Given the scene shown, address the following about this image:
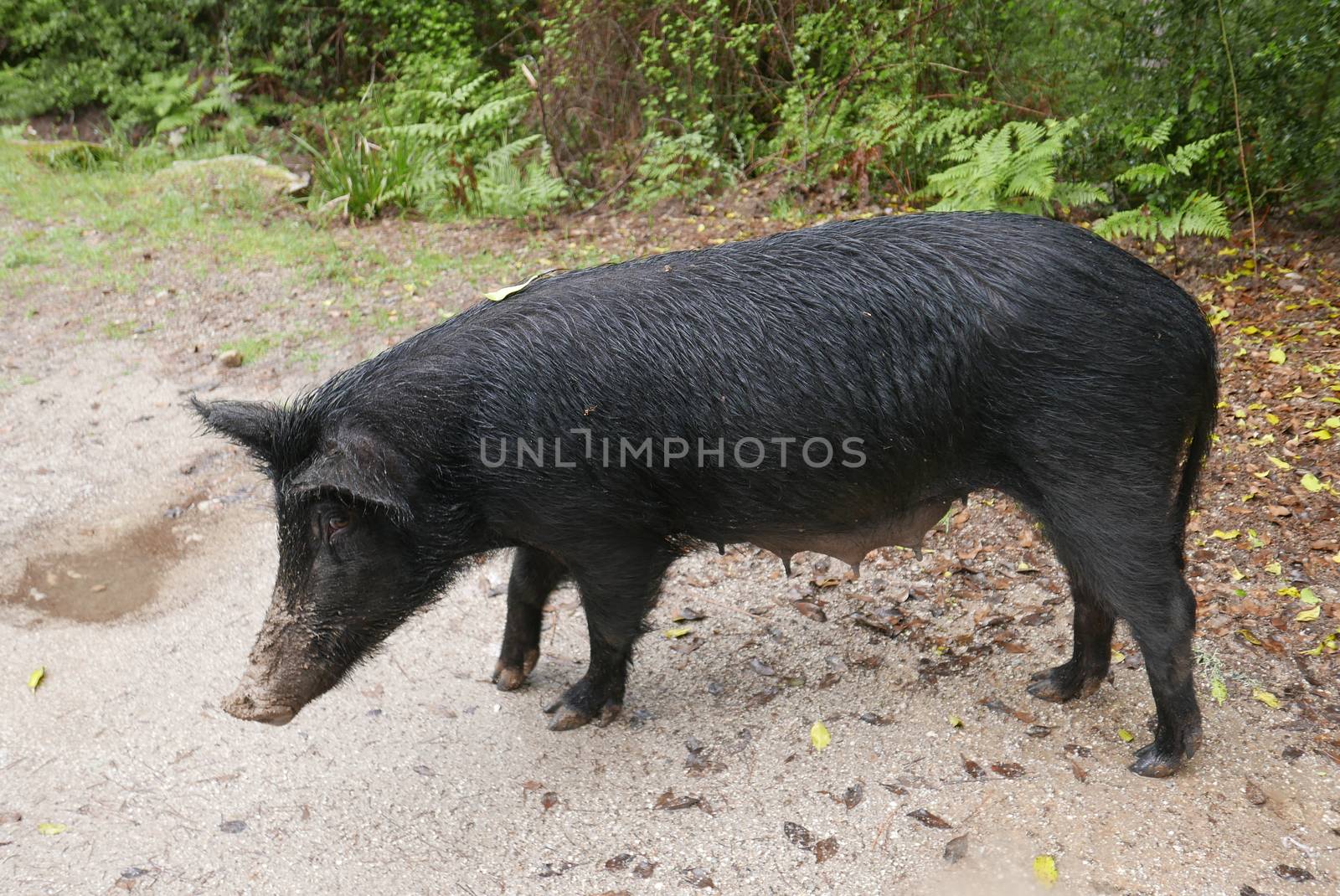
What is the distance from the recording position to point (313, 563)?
3.17 m

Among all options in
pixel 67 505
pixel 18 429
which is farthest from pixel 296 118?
pixel 67 505

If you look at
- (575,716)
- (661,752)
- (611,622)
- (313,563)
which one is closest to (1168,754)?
(661,752)

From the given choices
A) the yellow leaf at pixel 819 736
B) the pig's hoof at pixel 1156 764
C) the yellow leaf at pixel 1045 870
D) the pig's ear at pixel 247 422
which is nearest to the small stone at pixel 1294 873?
the pig's hoof at pixel 1156 764

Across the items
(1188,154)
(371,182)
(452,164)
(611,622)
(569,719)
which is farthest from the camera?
(452,164)

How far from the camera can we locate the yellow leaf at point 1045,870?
2.86m

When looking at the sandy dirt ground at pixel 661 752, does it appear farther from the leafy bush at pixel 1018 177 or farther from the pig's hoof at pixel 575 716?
the leafy bush at pixel 1018 177

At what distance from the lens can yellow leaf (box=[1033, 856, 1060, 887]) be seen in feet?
9.39

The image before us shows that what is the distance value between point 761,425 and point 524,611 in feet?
4.28

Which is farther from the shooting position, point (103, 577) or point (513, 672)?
point (103, 577)

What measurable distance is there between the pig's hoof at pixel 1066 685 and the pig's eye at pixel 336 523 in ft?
7.97

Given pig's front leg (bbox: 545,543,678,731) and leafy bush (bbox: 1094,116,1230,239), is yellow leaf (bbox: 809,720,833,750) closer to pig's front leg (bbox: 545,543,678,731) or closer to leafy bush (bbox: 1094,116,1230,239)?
pig's front leg (bbox: 545,543,678,731)

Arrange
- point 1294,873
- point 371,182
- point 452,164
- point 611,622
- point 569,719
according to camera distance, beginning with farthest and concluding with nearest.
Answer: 1. point 452,164
2. point 371,182
3. point 569,719
4. point 611,622
5. point 1294,873

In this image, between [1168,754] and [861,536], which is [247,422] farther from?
[1168,754]

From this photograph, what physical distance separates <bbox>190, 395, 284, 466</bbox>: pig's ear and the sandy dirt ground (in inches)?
47.2
